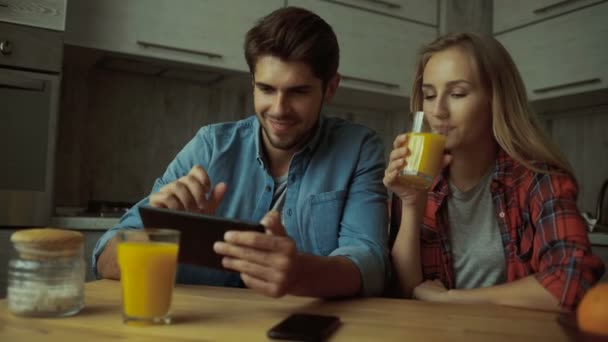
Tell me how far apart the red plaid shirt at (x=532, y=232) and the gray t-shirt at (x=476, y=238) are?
21 mm

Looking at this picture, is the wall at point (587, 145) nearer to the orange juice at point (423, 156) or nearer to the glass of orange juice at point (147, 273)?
the orange juice at point (423, 156)

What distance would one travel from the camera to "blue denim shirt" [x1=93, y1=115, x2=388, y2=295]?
1321 millimetres

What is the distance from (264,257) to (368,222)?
17.8 inches

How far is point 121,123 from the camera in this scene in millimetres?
2646

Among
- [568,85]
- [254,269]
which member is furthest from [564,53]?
[254,269]

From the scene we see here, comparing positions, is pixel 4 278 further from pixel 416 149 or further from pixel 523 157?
pixel 523 157

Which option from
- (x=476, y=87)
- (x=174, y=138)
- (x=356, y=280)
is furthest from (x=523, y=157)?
(x=174, y=138)

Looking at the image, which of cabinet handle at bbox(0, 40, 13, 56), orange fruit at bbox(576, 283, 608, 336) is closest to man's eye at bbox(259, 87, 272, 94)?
orange fruit at bbox(576, 283, 608, 336)

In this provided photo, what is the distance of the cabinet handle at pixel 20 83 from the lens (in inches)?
78.3

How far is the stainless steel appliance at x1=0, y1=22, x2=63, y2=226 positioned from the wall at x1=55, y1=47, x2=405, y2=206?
31cm

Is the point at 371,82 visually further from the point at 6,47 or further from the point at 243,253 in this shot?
the point at 243,253

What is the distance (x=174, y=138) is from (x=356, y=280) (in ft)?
6.21

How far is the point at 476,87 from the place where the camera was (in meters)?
1.43

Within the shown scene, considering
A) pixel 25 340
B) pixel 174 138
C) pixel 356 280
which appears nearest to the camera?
pixel 25 340
